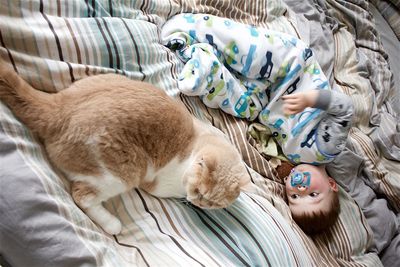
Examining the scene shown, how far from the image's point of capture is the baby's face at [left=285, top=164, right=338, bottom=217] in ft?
4.04

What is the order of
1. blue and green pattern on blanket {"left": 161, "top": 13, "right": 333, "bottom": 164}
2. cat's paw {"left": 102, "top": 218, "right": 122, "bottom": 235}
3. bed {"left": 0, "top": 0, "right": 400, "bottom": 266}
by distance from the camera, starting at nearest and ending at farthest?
bed {"left": 0, "top": 0, "right": 400, "bottom": 266}
cat's paw {"left": 102, "top": 218, "right": 122, "bottom": 235}
blue and green pattern on blanket {"left": 161, "top": 13, "right": 333, "bottom": 164}

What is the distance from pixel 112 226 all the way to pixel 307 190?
71cm

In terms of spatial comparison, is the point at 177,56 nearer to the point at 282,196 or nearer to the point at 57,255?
the point at 282,196

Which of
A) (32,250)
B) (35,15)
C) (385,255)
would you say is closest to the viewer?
(32,250)

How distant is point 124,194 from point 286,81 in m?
0.73

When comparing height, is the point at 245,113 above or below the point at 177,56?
below

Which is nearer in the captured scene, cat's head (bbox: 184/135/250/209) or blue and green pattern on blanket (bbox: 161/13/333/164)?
cat's head (bbox: 184/135/250/209)

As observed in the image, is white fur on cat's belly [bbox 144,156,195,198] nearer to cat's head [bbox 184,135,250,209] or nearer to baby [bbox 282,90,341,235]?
cat's head [bbox 184,135,250,209]

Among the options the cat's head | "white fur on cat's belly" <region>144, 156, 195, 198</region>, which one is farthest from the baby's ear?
"white fur on cat's belly" <region>144, 156, 195, 198</region>

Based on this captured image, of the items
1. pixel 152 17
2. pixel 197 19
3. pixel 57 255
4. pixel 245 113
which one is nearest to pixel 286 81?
pixel 245 113

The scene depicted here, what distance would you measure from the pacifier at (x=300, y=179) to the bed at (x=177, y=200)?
6 centimetres

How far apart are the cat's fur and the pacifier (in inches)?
14.5

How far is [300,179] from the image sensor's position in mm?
1229

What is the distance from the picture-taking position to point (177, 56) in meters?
1.21
